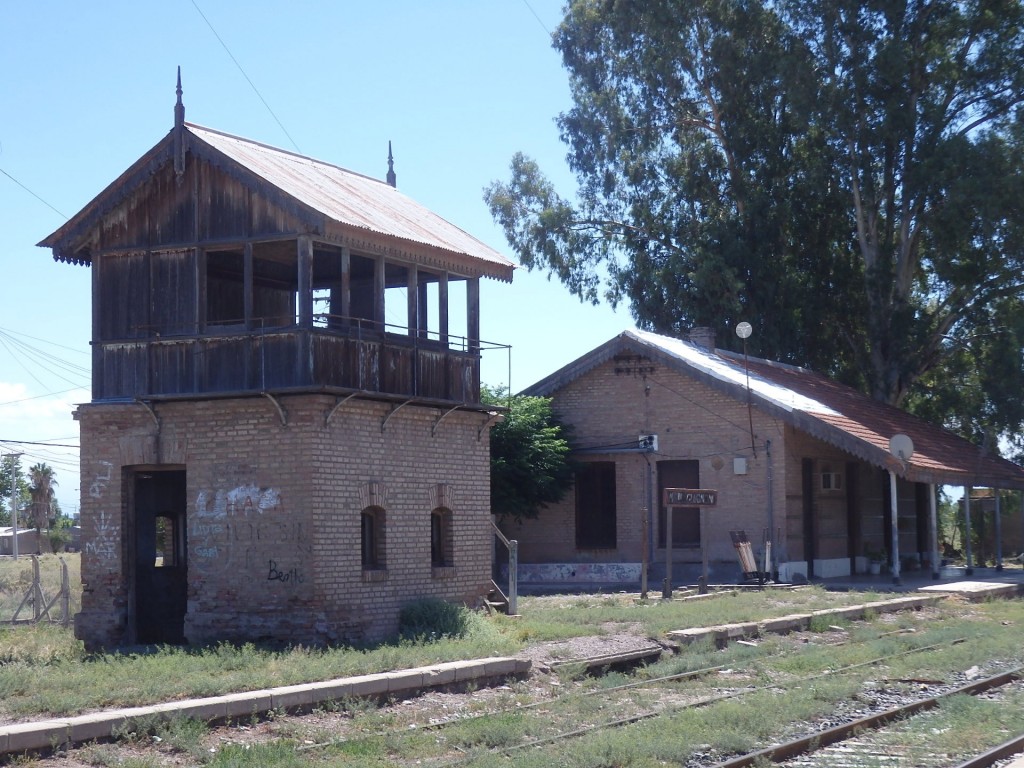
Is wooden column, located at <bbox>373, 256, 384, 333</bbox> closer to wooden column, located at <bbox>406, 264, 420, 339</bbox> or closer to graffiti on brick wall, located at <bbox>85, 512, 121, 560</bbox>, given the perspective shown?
wooden column, located at <bbox>406, 264, 420, 339</bbox>

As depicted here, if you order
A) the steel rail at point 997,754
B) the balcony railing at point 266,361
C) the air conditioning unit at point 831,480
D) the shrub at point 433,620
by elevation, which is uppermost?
the balcony railing at point 266,361

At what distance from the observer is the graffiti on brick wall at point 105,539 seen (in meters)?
17.3

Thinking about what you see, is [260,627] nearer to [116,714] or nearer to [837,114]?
[116,714]

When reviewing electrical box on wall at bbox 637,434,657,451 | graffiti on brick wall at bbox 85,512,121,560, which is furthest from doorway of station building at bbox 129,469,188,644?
electrical box on wall at bbox 637,434,657,451

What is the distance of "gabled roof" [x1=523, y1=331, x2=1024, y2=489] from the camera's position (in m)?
26.2

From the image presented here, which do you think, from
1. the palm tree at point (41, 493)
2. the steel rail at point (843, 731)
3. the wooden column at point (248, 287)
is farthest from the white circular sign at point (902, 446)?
the palm tree at point (41, 493)

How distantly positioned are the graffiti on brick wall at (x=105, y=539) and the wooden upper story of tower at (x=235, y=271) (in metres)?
1.77

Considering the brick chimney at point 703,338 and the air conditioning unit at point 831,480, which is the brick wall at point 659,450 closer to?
the air conditioning unit at point 831,480

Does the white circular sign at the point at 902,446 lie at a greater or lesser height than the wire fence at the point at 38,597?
greater

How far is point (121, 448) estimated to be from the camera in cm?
1734

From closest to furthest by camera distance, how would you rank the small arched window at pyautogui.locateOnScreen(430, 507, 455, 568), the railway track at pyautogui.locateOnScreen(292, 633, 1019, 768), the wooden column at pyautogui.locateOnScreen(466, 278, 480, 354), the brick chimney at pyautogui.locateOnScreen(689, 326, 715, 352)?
the railway track at pyautogui.locateOnScreen(292, 633, 1019, 768)
the small arched window at pyautogui.locateOnScreen(430, 507, 455, 568)
the wooden column at pyautogui.locateOnScreen(466, 278, 480, 354)
the brick chimney at pyautogui.locateOnScreen(689, 326, 715, 352)

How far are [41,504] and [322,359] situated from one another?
5371 cm

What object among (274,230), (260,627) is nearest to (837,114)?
(274,230)

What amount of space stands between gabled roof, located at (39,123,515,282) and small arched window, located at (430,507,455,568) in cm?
384
